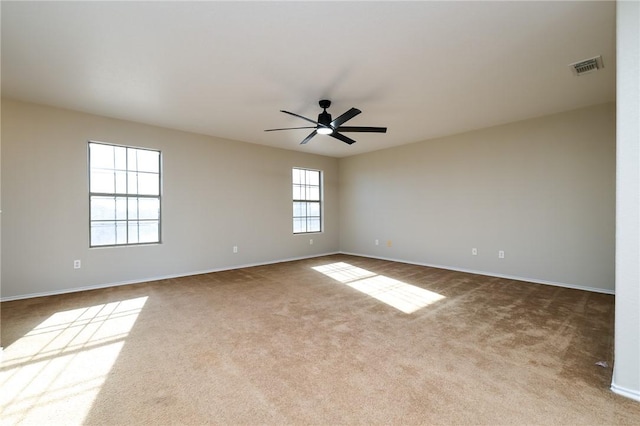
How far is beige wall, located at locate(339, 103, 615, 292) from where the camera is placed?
152 inches

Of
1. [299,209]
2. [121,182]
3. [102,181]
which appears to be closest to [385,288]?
[299,209]

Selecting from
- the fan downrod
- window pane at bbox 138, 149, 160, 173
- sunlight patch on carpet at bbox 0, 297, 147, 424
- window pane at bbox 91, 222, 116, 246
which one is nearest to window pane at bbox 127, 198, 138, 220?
window pane at bbox 91, 222, 116, 246

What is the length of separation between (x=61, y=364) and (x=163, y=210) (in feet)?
9.60

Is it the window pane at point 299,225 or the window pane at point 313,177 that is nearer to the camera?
the window pane at point 299,225

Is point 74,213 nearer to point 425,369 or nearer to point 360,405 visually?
point 360,405

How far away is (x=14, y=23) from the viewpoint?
2160mm

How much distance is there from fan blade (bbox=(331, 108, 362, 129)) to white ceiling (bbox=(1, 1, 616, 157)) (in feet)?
1.14

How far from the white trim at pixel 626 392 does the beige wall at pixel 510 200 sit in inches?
113

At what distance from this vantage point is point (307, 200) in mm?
6910

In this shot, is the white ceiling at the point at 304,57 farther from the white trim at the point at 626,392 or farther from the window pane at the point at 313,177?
the window pane at the point at 313,177

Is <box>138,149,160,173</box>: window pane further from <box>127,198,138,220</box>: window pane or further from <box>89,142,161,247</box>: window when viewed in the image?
<box>127,198,138,220</box>: window pane

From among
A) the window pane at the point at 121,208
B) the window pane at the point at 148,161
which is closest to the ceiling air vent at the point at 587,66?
the window pane at the point at 148,161

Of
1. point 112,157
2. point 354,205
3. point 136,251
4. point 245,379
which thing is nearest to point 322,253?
point 354,205

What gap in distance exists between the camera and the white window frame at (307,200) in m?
6.66
